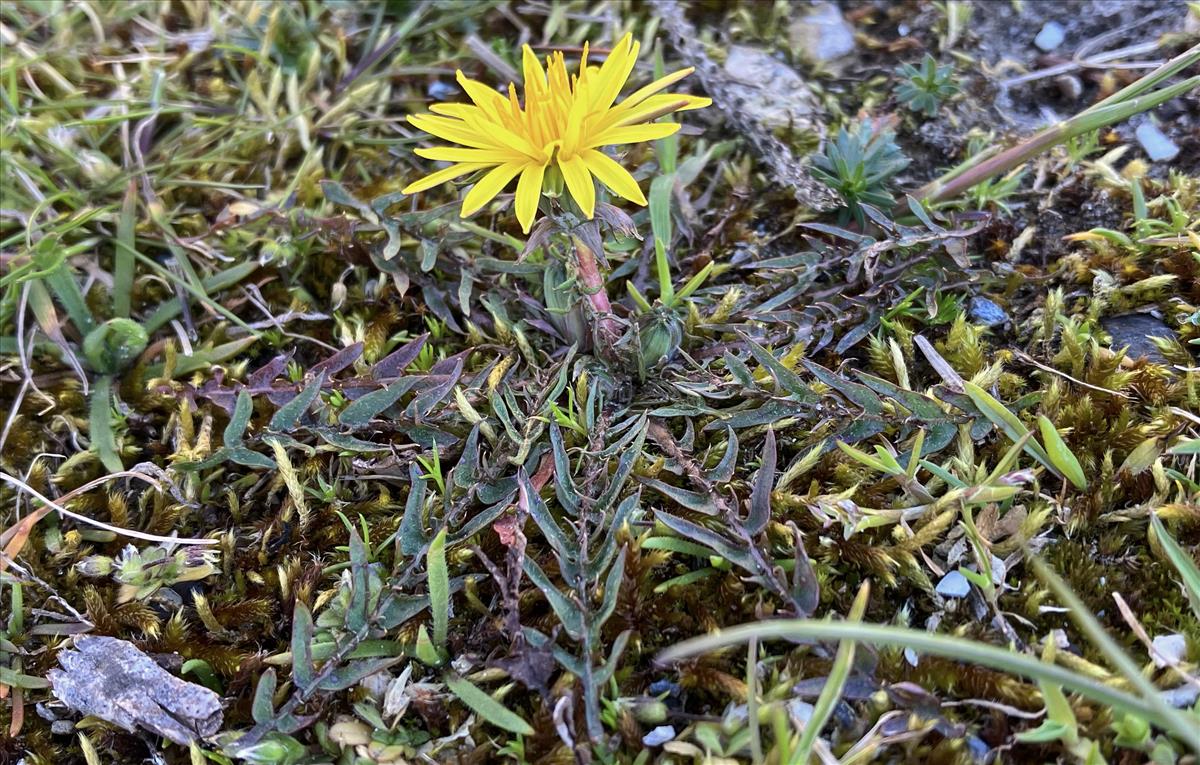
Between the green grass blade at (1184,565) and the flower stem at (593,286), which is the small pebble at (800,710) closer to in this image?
the green grass blade at (1184,565)

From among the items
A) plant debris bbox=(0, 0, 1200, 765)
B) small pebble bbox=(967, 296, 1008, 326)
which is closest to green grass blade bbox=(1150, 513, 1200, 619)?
plant debris bbox=(0, 0, 1200, 765)

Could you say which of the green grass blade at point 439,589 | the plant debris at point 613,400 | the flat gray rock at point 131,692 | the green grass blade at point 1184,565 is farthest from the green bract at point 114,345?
the green grass blade at point 1184,565

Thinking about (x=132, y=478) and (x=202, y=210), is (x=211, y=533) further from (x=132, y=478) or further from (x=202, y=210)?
(x=202, y=210)

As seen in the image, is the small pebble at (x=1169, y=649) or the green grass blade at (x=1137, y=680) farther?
the small pebble at (x=1169, y=649)

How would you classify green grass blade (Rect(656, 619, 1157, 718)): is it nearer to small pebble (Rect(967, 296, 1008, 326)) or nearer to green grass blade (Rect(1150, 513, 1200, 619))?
green grass blade (Rect(1150, 513, 1200, 619))

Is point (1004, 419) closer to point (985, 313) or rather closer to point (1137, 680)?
point (985, 313)

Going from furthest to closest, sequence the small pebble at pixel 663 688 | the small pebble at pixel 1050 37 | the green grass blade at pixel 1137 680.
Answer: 1. the small pebble at pixel 1050 37
2. the small pebble at pixel 663 688
3. the green grass blade at pixel 1137 680
